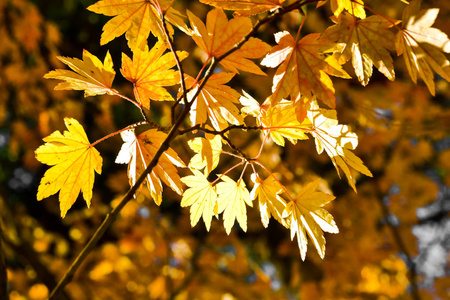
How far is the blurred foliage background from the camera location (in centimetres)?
352

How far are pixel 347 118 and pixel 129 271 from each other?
3528mm

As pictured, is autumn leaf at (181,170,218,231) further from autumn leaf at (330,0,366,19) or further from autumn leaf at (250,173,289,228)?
autumn leaf at (330,0,366,19)

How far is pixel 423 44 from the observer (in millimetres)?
601

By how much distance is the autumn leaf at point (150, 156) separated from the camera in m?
0.73

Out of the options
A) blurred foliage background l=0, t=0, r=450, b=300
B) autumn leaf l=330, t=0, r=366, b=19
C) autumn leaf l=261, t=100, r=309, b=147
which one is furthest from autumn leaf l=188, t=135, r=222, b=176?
blurred foliage background l=0, t=0, r=450, b=300

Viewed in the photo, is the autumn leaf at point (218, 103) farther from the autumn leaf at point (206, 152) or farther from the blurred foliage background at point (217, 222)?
the blurred foliage background at point (217, 222)

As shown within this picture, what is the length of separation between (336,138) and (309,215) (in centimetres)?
18

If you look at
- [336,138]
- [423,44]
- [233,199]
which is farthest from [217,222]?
[423,44]

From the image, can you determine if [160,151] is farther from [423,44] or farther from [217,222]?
[217,222]

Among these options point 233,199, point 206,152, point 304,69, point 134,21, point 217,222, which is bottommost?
point 217,222

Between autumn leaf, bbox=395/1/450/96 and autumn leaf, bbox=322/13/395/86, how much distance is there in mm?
28

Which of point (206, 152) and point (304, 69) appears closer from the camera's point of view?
point (304, 69)

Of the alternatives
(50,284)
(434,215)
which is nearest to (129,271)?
(50,284)

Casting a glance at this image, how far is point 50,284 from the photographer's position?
1.15m
